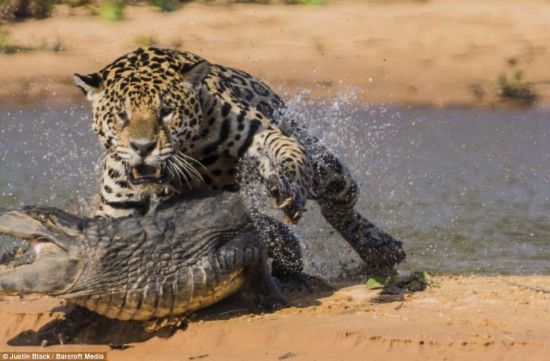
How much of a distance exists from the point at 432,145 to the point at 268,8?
739 cm

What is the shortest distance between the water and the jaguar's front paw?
64.3 inches

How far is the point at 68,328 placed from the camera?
7.00 metres

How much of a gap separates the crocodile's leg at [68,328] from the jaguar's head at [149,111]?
822 mm

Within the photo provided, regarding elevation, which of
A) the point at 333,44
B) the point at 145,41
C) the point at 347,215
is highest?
the point at 347,215

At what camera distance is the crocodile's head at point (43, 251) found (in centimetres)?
649

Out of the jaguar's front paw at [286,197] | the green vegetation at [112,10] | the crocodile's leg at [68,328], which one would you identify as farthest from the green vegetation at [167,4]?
the crocodile's leg at [68,328]

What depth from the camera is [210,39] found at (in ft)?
70.0

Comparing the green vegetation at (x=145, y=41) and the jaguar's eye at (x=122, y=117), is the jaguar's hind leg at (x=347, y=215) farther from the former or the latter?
the green vegetation at (x=145, y=41)

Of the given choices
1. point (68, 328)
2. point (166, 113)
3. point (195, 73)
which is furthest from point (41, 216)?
point (195, 73)

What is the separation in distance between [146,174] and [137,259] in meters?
0.78

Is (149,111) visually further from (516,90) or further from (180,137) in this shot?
(516,90)

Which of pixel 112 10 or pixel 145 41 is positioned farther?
pixel 112 10

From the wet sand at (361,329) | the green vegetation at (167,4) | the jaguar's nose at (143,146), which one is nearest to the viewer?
the wet sand at (361,329)

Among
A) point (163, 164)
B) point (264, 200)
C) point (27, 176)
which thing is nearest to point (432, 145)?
point (27, 176)
